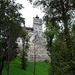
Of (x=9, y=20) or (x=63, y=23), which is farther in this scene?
(x=9, y=20)

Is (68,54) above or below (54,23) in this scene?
below

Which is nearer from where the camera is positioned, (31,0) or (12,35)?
(31,0)

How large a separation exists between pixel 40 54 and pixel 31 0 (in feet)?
132

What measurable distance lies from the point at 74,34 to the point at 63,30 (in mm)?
1504

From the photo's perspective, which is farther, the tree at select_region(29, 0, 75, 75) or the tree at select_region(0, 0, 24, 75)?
the tree at select_region(0, 0, 24, 75)

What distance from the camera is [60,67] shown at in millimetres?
9781

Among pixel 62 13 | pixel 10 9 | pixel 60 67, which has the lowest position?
pixel 60 67

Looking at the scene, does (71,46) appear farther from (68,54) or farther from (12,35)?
(12,35)

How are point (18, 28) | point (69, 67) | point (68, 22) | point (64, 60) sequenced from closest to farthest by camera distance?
point (69, 67) < point (64, 60) < point (68, 22) < point (18, 28)

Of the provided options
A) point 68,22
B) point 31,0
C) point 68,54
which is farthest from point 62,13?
point 68,54

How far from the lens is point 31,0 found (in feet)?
35.9

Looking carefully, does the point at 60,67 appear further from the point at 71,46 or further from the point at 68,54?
the point at 71,46

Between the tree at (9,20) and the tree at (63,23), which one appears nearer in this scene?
the tree at (63,23)

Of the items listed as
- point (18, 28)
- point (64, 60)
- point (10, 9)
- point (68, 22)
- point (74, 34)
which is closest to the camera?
point (64, 60)
